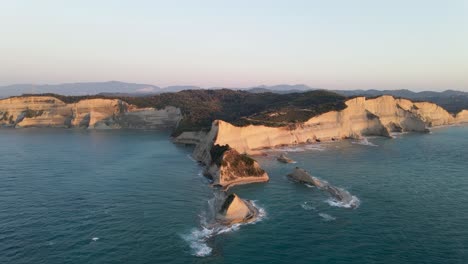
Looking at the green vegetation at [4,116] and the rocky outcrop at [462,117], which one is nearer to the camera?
the green vegetation at [4,116]

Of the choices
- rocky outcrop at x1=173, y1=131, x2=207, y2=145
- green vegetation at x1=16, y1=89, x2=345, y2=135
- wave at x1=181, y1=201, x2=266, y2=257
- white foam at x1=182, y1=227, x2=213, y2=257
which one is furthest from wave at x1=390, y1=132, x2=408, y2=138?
white foam at x1=182, y1=227, x2=213, y2=257

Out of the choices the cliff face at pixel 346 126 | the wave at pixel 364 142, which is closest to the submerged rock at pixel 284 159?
the cliff face at pixel 346 126

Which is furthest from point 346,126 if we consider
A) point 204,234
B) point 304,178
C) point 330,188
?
point 204,234

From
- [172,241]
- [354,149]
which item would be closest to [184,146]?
[354,149]

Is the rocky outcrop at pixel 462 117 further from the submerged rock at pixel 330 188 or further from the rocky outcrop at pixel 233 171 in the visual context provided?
the rocky outcrop at pixel 233 171

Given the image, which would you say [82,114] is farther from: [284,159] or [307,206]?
[307,206]

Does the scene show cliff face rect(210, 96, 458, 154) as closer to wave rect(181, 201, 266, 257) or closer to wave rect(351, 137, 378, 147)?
wave rect(351, 137, 378, 147)
